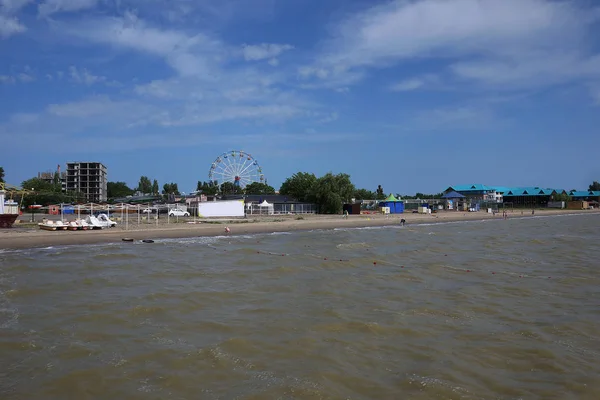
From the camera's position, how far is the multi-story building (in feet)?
428

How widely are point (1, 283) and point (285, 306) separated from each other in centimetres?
942

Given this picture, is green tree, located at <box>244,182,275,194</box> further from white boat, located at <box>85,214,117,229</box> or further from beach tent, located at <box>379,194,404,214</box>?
white boat, located at <box>85,214,117,229</box>

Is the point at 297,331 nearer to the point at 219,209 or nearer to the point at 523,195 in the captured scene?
the point at 219,209

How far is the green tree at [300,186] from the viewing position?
7481cm

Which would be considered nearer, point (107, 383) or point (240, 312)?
point (107, 383)

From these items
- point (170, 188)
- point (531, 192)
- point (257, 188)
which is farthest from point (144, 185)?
point (531, 192)

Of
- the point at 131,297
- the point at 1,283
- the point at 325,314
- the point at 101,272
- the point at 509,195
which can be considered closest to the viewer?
the point at 325,314

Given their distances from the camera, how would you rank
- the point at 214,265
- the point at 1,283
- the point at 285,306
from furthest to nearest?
the point at 214,265
the point at 1,283
the point at 285,306

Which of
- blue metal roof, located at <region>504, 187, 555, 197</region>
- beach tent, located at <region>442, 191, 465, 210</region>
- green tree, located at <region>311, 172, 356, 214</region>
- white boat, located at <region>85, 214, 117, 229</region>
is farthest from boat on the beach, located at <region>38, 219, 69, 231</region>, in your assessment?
blue metal roof, located at <region>504, 187, 555, 197</region>

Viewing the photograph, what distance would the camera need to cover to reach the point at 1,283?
46.5 ft

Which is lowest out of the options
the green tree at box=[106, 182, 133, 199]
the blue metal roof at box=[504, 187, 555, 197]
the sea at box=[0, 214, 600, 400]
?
the sea at box=[0, 214, 600, 400]

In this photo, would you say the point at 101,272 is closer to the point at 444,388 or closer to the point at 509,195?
the point at 444,388

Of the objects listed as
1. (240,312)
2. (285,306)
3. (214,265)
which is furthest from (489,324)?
(214,265)

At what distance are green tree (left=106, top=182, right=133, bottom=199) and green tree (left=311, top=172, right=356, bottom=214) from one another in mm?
92845
